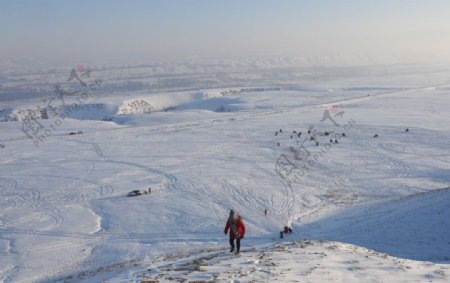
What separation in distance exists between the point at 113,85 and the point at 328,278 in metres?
154

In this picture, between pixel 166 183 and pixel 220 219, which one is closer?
pixel 220 219

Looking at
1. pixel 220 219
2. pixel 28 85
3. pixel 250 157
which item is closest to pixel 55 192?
pixel 220 219

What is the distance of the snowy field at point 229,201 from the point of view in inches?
496

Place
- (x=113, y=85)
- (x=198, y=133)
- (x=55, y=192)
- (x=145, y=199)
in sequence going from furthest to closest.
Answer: (x=113, y=85)
(x=198, y=133)
(x=55, y=192)
(x=145, y=199)

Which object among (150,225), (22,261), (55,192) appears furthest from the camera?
(55,192)

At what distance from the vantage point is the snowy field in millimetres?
12590

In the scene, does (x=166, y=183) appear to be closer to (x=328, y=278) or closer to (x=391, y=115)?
(x=328, y=278)

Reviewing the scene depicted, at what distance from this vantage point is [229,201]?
83.5 feet

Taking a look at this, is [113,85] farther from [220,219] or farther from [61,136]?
[220,219]

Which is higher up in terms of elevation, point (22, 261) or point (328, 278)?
point (328, 278)

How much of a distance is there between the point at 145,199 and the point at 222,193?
4.41 meters

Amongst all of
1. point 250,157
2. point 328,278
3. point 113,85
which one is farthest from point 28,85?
point 328,278

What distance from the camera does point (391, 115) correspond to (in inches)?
2426

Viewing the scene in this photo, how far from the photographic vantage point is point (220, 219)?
22.5 m
